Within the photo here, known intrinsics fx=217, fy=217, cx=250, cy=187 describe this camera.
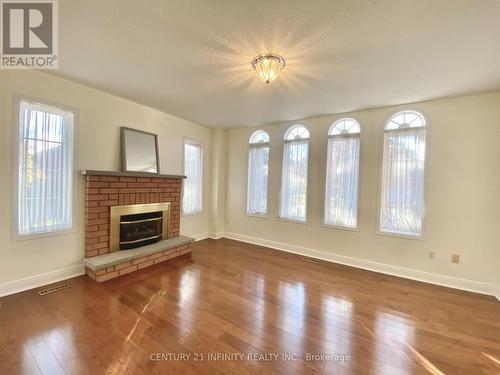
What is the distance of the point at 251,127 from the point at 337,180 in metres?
2.25

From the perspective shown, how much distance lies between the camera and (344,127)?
153 inches

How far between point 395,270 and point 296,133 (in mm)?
2915

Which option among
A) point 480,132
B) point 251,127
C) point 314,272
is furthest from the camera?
point 251,127

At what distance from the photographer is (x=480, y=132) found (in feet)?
9.49

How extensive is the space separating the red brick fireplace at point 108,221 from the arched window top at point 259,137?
2247 mm

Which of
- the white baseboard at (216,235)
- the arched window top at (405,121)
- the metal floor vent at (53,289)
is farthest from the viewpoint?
the white baseboard at (216,235)

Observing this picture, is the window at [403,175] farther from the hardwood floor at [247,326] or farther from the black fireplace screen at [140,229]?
the black fireplace screen at [140,229]

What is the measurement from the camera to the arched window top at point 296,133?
4277 millimetres

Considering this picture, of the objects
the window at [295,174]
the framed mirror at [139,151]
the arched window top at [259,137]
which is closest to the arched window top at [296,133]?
the window at [295,174]

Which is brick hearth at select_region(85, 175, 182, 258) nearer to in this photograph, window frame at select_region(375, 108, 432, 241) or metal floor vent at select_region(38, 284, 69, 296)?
metal floor vent at select_region(38, 284, 69, 296)

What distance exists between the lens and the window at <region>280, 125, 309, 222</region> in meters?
4.25

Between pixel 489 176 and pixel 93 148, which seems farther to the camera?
pixel 93 148

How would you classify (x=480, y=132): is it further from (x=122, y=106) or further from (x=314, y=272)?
(x=122, y=106)

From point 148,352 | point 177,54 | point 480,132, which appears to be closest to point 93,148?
point 177,54
